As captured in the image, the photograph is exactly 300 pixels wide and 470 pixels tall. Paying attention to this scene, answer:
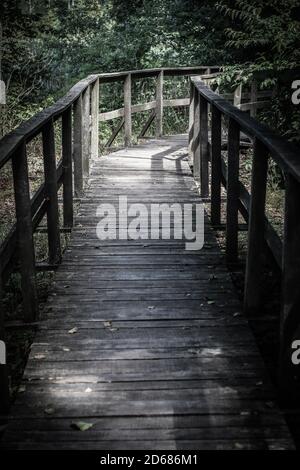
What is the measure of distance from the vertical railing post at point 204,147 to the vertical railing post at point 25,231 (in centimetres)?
358

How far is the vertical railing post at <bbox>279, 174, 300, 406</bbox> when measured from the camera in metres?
2.60

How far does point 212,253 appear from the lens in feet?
16.3

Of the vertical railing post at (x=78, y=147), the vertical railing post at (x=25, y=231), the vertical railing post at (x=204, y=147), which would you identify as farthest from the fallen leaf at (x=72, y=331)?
the vertical railing post at (x=204, y=147)

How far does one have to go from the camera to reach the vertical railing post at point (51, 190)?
4.43m

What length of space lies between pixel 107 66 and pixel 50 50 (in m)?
3.16

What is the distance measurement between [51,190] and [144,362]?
196cm

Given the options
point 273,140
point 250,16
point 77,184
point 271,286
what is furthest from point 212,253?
point 250,16

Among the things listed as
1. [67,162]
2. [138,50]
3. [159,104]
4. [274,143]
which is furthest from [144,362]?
[138,50]

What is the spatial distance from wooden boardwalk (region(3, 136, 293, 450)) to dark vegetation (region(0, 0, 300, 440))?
7.43ft

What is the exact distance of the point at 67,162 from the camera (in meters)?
5.50

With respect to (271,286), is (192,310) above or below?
above

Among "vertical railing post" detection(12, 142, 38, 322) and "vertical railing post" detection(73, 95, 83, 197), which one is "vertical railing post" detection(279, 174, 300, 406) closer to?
"vertical railing post" detection(12, 142, 38, 322)

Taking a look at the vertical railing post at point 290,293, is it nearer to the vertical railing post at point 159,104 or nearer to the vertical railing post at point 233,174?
the vertical railing post at point 233,174
